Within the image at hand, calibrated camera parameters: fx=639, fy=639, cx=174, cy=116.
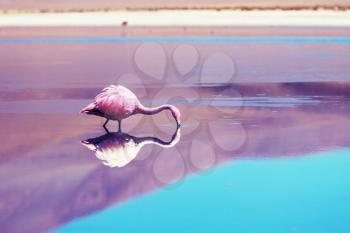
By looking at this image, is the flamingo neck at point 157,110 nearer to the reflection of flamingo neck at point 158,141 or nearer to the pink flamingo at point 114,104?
the pink flamingo at point 114,104

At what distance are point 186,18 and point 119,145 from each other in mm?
26147

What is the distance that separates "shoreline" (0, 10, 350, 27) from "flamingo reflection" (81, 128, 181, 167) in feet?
72.9

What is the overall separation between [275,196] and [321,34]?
2054cm

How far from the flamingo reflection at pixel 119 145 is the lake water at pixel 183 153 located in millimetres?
24

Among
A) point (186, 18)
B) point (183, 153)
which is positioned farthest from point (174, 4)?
point (183, 153)

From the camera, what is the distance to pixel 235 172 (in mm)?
6723

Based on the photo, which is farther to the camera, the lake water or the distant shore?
the distant shore

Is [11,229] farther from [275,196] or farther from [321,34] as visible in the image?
[321,34]

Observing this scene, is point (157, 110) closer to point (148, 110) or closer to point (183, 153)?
point (148, 110)

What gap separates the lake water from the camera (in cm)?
549

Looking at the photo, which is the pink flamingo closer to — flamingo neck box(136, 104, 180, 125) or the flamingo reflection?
flamingo neck box(136, 104, 180, 125)

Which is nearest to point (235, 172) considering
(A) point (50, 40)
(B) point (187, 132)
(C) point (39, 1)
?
(B) point (187, 132)

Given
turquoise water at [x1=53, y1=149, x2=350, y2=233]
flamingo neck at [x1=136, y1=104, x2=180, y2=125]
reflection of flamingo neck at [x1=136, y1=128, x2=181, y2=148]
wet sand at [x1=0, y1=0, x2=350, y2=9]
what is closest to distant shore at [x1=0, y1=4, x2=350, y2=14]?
wet sand at [x1=0, y1=0, x2=350, y2=9]

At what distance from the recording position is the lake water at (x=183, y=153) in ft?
18.0
